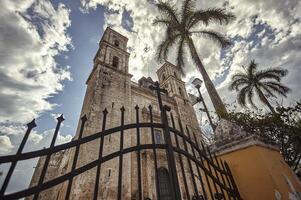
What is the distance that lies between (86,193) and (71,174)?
30.2 feet

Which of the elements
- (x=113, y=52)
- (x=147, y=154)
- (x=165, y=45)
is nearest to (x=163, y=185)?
(x=147, y=154)

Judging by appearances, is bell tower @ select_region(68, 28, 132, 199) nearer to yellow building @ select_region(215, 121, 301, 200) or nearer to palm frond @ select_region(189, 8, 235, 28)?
yellow building @ select_region(215, 121, 301, 200)

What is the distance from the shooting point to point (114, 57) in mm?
17781

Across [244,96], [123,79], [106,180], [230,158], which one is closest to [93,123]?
[106,180]

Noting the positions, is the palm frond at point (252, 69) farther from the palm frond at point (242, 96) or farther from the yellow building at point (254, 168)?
the yellow building at point (254, 168)

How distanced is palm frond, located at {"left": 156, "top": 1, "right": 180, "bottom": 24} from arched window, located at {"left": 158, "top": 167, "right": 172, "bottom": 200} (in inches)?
472

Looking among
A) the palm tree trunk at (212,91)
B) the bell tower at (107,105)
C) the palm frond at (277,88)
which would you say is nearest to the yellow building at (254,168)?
the palm tree trunk at (212,91)

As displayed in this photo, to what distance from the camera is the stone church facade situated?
32.6 ft

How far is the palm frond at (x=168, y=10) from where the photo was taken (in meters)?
11.5

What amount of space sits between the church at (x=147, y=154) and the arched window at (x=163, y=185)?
8 cm

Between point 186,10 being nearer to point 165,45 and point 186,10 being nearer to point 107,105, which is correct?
point 165,45

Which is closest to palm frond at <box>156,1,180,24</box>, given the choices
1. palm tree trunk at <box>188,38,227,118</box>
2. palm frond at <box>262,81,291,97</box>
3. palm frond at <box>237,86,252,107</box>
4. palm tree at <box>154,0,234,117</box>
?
palm tree at <box>154,0,234,117</box>

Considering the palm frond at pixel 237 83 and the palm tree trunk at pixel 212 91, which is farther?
the palm frond at pixel 237 83

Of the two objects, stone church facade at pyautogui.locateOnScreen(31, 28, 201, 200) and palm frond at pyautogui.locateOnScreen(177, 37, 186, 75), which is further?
palm frond at pyautogui.locateOnScreen(177, 37, 186, 75)
